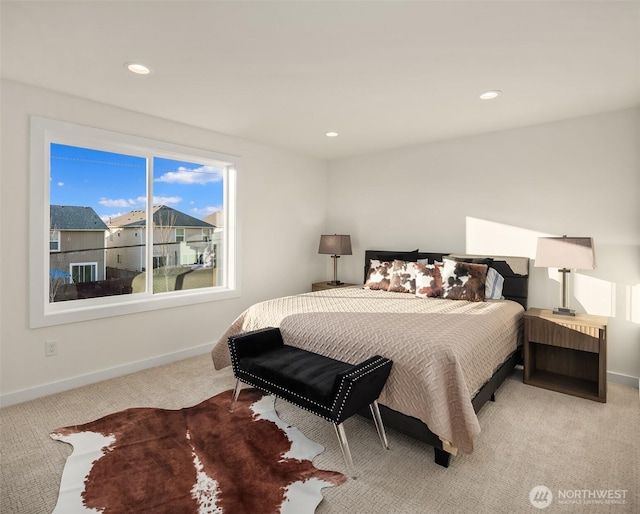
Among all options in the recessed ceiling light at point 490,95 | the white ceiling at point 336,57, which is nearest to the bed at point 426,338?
the recessed ceiling light at point 490,95

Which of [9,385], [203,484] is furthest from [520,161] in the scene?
[9,385]

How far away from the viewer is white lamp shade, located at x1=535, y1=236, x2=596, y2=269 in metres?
2.96

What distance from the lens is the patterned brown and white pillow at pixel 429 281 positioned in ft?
11.9

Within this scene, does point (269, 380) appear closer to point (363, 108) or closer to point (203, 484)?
point (203, 484)

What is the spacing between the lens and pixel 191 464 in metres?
2.04

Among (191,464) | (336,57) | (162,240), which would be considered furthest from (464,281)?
(162,240)

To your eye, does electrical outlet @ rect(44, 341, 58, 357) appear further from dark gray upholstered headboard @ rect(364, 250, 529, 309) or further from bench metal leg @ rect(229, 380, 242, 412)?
dark gray upholstered headboard @ rect(364, 250, 529, 309)

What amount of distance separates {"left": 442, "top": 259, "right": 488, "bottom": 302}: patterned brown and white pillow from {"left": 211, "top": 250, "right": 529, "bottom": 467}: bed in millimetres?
19

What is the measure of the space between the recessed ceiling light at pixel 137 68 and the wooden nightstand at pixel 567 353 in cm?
357

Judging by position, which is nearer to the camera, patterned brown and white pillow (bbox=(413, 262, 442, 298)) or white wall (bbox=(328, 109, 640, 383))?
white wall (bbox=(328, 109, 640, 383))

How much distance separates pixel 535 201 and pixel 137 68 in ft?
12.1

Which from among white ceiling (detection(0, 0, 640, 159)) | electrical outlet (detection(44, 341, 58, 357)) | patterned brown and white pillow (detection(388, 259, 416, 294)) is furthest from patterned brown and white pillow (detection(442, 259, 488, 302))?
electrical outlet (detection(44, 341, 58, 357))

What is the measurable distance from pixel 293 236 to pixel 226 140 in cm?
153

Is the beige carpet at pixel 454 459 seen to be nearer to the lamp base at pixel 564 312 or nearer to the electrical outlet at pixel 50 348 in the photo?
the electrical outlet at pixel 50 348
